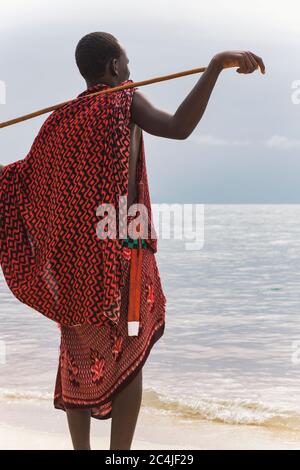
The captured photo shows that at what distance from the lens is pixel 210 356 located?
6551mm

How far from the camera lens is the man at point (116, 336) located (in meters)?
2.32

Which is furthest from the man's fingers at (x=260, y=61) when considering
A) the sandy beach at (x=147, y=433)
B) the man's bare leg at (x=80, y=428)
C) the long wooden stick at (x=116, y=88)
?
the sandy beach at (x=147, y=433)

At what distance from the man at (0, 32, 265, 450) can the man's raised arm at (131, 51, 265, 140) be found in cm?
4

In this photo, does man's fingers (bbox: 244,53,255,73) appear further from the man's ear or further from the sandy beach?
the sandy beach

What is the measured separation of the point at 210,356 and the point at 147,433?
8.50 feet

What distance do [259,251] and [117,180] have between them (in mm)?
21546

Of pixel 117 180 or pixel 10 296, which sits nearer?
pixel 117 180

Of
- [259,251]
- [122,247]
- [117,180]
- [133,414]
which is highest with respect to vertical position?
[117,180]

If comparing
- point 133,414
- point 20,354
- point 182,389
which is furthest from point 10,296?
point 133,414

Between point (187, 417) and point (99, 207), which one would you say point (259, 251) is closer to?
point (187, 417)

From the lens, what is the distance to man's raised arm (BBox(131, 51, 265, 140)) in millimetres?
2012

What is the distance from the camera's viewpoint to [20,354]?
20.8 feet

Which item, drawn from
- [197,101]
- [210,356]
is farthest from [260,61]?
[210,356]

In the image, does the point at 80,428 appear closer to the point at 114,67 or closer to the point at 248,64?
the point at 114,67
